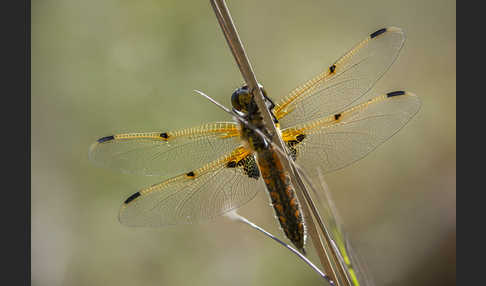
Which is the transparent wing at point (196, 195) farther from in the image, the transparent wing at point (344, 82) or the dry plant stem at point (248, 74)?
the dry plant stem at point (248, 74)

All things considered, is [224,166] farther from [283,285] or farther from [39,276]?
[39,276]

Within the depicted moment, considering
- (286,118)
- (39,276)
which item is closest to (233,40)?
(286,118)

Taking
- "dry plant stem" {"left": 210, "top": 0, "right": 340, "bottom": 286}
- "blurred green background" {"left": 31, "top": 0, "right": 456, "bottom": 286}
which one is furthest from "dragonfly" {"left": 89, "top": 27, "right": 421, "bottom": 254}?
"blurred green background" {"left": 31, "top": 0, "right": 456, "bottom": 286}

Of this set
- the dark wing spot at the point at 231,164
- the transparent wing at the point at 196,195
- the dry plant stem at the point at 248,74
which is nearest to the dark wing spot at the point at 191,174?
the transparent wing at the point at 196,195

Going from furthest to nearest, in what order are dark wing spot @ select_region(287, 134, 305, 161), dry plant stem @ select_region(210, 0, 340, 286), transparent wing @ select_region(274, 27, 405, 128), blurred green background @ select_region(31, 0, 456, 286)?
1. blurred green background @ select_region(31, 0, 456, 286)
2. dark wing spot @ select_region(287, 134, 305, 161)
3. transparent wing @ select_region(274, 27, 405, 128)
4. dry plant stem @ select_region(210, 0, 340, 286)

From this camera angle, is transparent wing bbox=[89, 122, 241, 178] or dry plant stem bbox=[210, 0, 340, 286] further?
transparent wing bbox=[89, 122, 241, 178]

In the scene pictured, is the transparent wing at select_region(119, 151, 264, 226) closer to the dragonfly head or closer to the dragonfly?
the dragonfly

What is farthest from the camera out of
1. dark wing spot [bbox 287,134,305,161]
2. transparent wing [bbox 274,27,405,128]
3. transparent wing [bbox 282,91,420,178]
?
dark wing spot [bbox 287,134,305,161]
